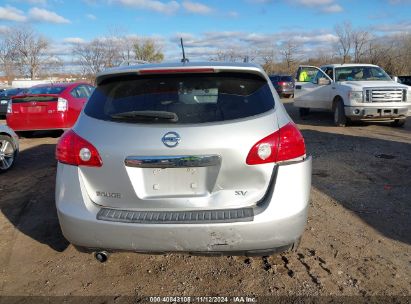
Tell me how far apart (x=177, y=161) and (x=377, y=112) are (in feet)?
30.3

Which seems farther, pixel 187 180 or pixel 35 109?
→ pixel 35 109

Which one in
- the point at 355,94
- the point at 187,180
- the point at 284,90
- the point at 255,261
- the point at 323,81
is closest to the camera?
the point at 187,180

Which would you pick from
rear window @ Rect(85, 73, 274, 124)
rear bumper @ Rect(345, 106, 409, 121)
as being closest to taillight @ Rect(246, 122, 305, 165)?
rear window @ Rect(85, 73, 274, 124)

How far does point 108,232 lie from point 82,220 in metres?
0.21

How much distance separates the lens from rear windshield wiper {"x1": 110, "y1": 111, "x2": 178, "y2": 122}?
2.87 metres

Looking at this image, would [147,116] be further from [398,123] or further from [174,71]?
[398,123]

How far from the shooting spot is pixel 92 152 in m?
2.84

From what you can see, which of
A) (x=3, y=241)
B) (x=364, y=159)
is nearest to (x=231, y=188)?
(x=3, y=241)

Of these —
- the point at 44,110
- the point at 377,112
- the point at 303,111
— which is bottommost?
the point at 303,111

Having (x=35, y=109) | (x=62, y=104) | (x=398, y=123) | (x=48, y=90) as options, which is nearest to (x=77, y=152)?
(x=62, y=104)

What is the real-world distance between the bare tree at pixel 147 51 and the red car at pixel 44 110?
91.7 feet

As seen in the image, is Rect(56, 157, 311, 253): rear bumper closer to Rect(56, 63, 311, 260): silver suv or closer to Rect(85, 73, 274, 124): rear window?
Rect(56, 63, 311, 260): silver suv

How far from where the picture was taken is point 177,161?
8.95 ft

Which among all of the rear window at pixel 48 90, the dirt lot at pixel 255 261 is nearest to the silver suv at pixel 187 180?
the dirt lot at pixel 255 261
